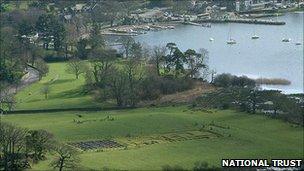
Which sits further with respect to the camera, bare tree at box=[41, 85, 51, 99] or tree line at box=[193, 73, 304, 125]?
bare tree at box=[41, 85, 51, 99]

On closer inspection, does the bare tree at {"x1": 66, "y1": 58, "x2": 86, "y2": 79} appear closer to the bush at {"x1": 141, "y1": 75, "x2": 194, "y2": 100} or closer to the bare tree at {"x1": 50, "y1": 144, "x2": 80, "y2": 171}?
the bush at {"x1": 141, "y1": 75, "x2": 194, "y2": 100}

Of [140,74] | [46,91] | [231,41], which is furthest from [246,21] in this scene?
[46,91]

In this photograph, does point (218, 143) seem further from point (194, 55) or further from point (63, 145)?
point (194, 55)

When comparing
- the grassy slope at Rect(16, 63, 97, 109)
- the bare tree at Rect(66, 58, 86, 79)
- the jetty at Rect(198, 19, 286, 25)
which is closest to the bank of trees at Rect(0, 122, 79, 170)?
the grassy slope at Rect(16, 63, 97, 109)

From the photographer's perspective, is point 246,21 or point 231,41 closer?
point 231,41

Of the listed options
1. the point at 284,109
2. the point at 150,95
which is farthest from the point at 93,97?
the point at 284,109

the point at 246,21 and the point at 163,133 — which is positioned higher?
the point at 246,21

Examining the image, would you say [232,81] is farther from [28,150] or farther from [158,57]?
[28,150]
